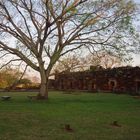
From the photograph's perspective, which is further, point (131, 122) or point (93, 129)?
point (131, 122)

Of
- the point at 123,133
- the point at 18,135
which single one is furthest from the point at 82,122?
the point at 18,135

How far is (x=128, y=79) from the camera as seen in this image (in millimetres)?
37344

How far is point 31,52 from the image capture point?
24141 millimetres

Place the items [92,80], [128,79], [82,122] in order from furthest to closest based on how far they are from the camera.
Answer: [92,80] < [128,79] < [82,122]

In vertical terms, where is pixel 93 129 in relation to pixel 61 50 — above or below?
below

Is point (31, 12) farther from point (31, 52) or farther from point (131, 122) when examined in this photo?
point (131, 122)

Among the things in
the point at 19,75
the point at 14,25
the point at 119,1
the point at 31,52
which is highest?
the point at 119,1

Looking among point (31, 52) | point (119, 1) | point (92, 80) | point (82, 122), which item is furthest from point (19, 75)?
point (92, 80)

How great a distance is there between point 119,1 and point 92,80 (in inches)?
860

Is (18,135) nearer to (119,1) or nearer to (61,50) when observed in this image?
(61,50)

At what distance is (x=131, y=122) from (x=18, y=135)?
4.77 meters

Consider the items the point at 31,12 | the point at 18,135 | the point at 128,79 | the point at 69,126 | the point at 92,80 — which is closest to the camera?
the point at 18,135

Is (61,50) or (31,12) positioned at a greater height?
(31,12)

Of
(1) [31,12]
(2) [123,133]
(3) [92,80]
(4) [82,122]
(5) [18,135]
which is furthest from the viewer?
(3) [92,80]
